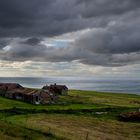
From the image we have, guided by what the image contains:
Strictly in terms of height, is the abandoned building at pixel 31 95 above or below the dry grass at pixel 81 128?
above

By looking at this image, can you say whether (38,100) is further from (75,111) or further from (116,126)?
(116,126)

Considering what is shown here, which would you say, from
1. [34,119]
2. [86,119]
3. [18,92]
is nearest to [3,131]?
[34,119]

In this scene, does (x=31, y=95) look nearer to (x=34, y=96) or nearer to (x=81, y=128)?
(x=34, y=96)

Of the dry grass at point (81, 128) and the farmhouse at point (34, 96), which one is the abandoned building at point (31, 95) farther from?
the dry grass at point (81, 128)

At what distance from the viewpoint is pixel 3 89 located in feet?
473

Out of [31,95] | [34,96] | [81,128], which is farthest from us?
[31,95]

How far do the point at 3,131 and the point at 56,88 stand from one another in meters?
115

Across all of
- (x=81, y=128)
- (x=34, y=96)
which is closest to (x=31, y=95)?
(x=34, y=96)

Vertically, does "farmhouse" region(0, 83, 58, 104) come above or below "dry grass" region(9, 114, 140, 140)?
above

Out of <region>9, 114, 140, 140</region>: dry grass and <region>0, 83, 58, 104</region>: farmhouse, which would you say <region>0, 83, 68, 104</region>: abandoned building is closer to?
<region>0, 83, 58, 104</region>: farmhouse

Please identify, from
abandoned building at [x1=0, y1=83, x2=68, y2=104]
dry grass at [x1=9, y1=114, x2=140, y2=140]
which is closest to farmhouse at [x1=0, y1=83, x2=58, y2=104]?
abandoned building at [x1=0, y1=83, x2=68, y2=104]

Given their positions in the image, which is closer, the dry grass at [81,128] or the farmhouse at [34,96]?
the dry grass at [81,128]

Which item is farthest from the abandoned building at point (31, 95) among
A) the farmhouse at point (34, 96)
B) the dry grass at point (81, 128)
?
the dry grass at point (81, 128)

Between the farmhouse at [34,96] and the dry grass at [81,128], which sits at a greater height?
the farmhouse at [34,96]
